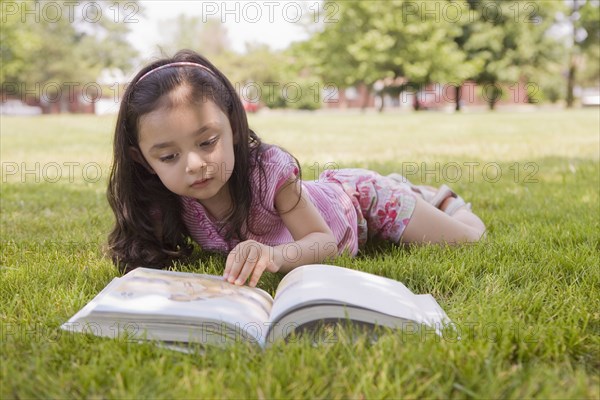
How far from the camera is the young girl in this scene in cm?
236

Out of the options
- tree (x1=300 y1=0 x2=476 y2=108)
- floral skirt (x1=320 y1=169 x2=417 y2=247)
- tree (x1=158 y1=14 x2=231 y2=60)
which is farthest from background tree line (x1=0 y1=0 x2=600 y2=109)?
floral skirt (x1=320 y1=169 x2=417 y2=247)

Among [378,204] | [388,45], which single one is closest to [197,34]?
[388,45]

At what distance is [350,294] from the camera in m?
1.75

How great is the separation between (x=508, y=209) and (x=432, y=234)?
3.65ft

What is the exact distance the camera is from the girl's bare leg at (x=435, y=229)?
3.09 meters

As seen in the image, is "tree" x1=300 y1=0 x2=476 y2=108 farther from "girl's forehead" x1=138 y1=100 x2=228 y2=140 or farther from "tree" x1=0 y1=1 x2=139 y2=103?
"girl's forehead" x1=138 y1=100 x2=228 y2=140

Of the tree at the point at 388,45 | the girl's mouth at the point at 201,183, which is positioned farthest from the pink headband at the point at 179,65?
the tree at the point at 388,45

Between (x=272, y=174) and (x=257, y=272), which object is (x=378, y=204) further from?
(x=257, y=272)

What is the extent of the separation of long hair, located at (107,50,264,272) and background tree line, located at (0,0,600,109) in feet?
90.9

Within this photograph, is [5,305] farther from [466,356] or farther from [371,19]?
[371,19]

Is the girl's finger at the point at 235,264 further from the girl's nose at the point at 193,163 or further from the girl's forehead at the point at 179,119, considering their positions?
the girl's forehead at the point at 179,119

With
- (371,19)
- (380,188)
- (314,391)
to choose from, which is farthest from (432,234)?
(371,19)

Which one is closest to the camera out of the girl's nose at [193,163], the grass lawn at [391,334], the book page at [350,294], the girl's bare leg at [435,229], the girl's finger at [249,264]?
the grass lawn at [391,334]

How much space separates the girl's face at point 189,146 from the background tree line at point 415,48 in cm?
2805
